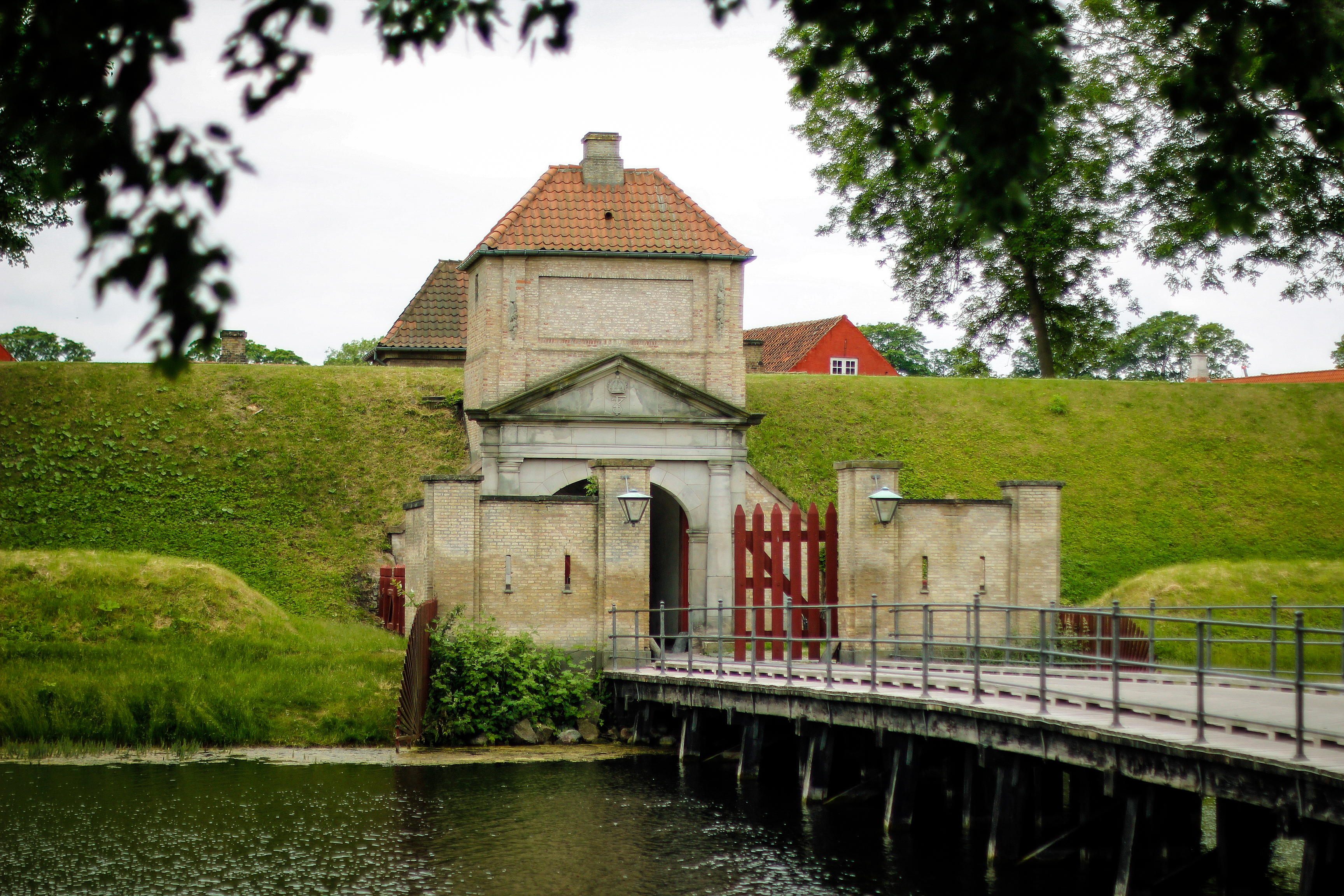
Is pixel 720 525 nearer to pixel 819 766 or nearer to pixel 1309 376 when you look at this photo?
pixel 819 766

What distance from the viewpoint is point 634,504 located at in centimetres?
2141

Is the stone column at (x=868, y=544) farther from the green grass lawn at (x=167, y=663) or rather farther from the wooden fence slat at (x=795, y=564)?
the green grass lawn at (x=167, y=663)

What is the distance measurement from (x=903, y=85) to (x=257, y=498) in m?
27.2

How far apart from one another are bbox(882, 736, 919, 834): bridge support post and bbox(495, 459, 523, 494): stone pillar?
972 cm

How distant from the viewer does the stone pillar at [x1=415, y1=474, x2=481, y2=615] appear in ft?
69.2

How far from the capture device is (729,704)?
1809cm

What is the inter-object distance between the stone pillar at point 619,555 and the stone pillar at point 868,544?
10.3ft

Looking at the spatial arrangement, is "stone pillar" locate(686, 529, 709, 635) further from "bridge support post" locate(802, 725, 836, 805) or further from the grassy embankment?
the grassy embankment

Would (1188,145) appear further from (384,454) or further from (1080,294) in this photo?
(384,454)

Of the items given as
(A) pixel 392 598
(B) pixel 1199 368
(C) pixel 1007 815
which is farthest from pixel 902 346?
(C) pixel 1007 815

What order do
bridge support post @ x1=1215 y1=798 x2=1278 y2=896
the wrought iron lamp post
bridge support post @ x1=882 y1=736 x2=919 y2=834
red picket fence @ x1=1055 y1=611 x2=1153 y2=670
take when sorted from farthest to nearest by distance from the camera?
the wrought iron lamp post < red picket fence @ x1=1055 y1=611 x2=1153 y2=670 < bridge support post @ x1=882 y1=736 x2=919 y2=834 < bridge support post @ x1=1215 y1=798 x2=1278 y2=896

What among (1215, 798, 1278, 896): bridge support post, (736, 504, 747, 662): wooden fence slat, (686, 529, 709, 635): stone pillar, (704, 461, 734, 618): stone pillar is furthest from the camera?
(704, 461, 734, 618): stone pillar

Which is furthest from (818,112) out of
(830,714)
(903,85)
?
(903,85)

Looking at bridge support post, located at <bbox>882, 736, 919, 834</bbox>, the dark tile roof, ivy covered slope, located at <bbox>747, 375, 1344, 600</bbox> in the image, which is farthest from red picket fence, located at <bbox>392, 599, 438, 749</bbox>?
the dark tile roof
